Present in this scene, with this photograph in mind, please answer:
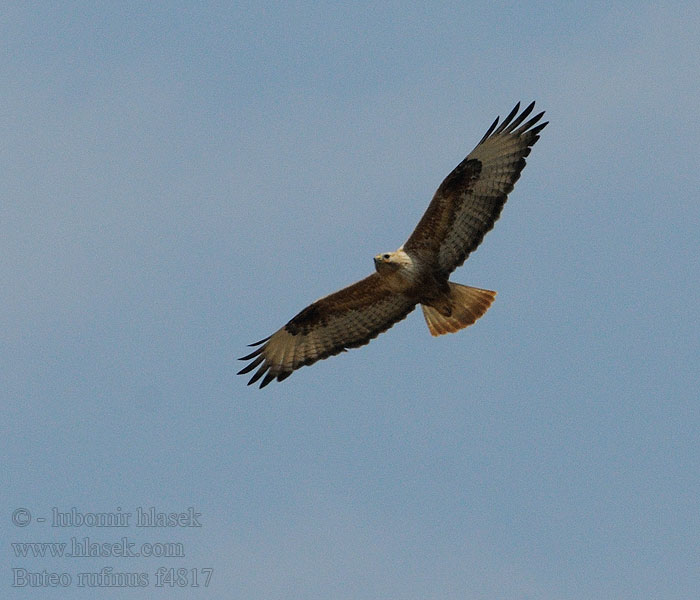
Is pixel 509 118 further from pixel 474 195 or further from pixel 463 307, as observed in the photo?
pixel 463 307

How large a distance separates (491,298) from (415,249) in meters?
1.16

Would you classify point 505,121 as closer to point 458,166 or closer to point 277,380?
point 458,166

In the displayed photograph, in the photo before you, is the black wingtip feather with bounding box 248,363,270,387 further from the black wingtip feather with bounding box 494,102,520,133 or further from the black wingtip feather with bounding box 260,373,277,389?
the black wingtip feather with bounding box 494,102,520,133

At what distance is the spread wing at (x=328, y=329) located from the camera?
1542 centimetres

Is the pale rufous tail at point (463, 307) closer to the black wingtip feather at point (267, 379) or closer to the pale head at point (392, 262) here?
the pale head at point (392, 262)

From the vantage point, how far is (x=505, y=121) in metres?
15.0

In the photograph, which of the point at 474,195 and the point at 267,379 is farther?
the point at 267,379

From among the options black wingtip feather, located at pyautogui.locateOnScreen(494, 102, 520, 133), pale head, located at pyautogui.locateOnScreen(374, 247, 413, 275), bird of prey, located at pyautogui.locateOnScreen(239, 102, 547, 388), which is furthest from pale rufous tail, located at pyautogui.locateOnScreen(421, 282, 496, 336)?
black wingtip feather, located at pyautogui.locateOnScreen(494, 102, 520, 133)

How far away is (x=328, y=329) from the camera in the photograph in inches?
618

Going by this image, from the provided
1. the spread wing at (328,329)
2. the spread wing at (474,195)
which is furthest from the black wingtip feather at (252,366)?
the spread wing at (474,195)

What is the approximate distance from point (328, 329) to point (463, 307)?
1.77 m

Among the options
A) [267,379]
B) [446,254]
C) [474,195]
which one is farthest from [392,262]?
[267,379]

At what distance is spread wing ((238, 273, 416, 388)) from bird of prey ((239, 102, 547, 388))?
13 millimetres

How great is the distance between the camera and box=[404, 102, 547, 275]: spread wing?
14.8 meters
